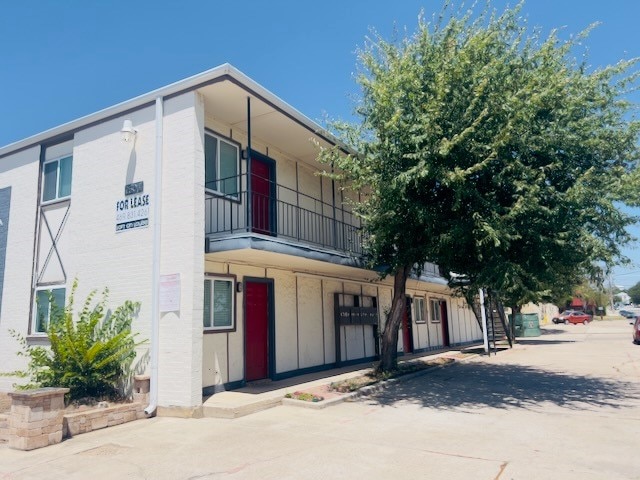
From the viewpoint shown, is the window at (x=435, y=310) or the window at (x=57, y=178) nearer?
the window at (x=57, y=178)

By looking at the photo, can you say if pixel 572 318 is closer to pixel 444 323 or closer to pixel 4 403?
pixel 444 323

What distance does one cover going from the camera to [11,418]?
690cm

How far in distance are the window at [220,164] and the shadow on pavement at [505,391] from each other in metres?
5.74

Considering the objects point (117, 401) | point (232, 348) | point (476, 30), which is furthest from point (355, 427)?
point (476, 30)

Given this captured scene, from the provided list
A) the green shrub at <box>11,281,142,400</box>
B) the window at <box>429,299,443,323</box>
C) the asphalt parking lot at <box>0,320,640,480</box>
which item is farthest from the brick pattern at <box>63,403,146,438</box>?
the window at <box>429,299,443,323</box>

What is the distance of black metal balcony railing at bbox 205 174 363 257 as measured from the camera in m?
10.8

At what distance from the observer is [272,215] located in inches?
504

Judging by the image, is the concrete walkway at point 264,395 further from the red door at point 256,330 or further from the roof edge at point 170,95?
the roof edge at point 170,95

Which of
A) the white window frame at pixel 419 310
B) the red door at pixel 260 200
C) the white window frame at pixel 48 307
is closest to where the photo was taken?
the white window frame at pixel 48 307

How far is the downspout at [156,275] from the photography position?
868cm

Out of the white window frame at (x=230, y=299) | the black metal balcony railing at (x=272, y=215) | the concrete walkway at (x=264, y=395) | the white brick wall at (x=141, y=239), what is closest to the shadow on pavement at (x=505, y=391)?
the concrete walkway at (x=264, y=395)

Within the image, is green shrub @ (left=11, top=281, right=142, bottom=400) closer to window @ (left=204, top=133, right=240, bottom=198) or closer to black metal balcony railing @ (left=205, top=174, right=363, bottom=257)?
black metal balcony railing @ (left=205, top=174, right=363, bottom=257)

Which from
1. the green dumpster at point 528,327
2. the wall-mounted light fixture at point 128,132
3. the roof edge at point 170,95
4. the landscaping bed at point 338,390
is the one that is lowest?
the landscaping bed at point 338,390

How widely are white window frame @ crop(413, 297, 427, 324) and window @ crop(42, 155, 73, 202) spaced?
46.8ft
